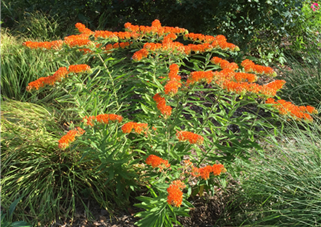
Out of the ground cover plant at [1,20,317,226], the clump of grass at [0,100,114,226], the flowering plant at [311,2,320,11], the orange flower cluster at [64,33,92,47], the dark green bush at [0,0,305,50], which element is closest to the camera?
the ground cover plant at [1,20,317,226]

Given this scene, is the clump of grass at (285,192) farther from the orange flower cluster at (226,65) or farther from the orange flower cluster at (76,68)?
the orange flower cluster at (76,68)

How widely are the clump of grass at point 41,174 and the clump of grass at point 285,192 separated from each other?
3.91ft

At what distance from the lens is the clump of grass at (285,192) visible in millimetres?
2023

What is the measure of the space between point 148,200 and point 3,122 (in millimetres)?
1852

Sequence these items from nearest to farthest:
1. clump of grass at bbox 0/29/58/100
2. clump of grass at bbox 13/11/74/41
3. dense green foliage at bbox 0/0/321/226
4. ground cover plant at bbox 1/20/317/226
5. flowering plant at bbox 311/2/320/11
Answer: ground cover plant at bbox 1/20/317/226 → dense green foliage at bbox 0/0/321/226 → clump of grass at bbox 0/29/58/100 → clump of grass at bbox 13/11/74/41 → flowering plant at bbox 311/2/320/11

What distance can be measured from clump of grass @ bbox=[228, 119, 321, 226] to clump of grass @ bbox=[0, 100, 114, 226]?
1.19 metres

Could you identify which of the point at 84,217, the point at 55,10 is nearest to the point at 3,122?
the point at 84,217

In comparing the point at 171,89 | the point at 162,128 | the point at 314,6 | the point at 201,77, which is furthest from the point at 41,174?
the point at 314,6

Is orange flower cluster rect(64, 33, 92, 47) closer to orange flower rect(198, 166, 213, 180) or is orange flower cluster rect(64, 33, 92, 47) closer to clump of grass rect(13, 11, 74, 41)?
orange flower rect(198, 166, 213, 180)

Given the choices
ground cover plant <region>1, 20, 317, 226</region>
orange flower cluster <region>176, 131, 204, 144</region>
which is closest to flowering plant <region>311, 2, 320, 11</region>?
ground cover plant <region>1, 20, 317, 226</region>

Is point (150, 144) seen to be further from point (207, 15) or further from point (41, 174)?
point (207, 15)

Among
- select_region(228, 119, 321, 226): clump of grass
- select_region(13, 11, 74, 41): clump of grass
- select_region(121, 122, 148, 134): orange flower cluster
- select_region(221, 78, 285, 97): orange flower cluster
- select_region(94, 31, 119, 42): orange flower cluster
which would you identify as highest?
select_region(94, 31, 119, 42): orange flower cluster

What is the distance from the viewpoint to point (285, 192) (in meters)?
2.23

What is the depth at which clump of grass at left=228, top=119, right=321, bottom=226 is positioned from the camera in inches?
79.7
